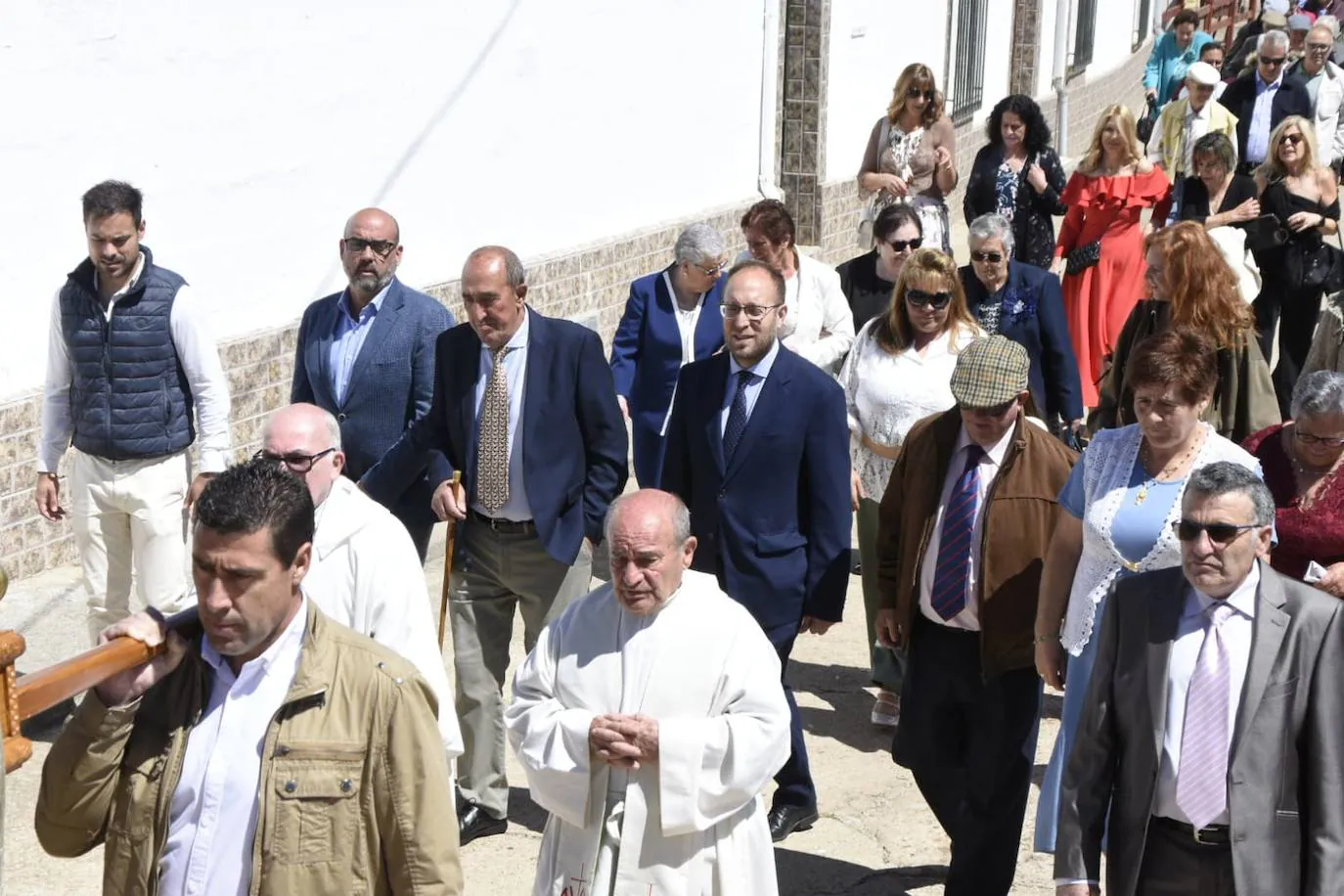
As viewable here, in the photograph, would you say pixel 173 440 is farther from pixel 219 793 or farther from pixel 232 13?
pixel 219 793

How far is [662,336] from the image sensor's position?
27.5ft

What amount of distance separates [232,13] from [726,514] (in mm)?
4198

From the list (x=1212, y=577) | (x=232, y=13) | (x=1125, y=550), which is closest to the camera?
(x=1212, y=577)

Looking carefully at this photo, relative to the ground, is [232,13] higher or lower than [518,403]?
higher

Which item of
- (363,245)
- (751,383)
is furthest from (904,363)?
(363,245)

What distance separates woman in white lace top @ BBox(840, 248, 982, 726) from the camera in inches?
282

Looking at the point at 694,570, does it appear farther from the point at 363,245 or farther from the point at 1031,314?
the point at 1031,314

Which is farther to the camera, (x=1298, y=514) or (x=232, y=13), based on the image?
(x=232, y=13)

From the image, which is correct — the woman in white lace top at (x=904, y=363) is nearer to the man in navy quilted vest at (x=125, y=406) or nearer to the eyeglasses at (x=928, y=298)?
the eyeglasses at (x=928, y=298)

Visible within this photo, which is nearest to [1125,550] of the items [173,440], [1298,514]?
[1298,514]

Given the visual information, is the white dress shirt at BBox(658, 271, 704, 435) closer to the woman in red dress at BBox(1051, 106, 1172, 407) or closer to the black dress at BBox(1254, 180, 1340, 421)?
the woman in red dress at BBox(1051, 106, 1172, 407)

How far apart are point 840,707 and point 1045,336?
169 cm

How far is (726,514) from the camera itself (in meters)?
6.44

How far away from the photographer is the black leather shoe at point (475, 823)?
6664 millimetres
